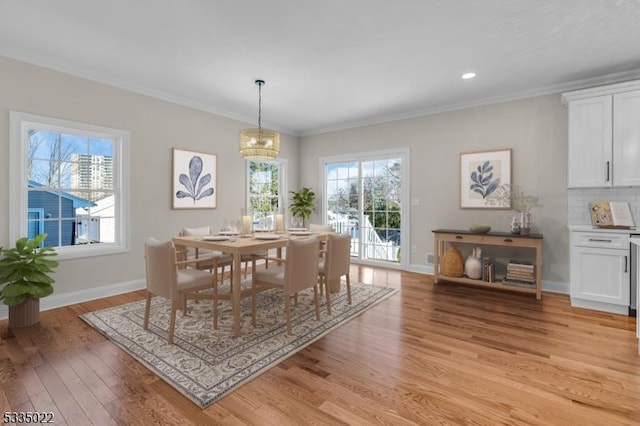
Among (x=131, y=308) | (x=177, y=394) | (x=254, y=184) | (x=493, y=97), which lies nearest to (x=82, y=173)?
(x=131, y=308)

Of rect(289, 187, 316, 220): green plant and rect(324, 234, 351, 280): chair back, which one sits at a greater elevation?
rect(289, 187, 316, 220): green plant

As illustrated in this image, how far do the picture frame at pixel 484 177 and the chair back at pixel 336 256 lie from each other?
233cm

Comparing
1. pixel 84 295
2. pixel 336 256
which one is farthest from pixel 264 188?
pixel 84 295

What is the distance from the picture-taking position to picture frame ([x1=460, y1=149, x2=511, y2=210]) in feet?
14.2

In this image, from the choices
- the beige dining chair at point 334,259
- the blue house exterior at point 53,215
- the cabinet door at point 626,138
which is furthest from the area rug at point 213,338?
the cabinet door at point 626,138

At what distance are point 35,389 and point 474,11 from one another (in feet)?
13.4

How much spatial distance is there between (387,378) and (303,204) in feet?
14.5

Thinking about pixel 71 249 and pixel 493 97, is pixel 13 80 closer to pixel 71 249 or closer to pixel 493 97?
pixel 71 249

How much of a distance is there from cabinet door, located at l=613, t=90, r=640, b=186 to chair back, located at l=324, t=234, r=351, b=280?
122 inches

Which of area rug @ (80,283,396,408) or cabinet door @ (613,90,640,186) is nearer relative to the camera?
area rug @ (80,283,396,408)

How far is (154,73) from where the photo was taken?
3.61 meters

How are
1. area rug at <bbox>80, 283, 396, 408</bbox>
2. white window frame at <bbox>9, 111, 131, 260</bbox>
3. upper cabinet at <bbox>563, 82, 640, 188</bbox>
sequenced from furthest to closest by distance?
upper cabinet at <bbox>563, 82, 640, 188</bbox> → white window frame at <bbox>9, 111, 131, 260</bbox> → area rug at <bbox>80, 283, 396, 408</bbox>

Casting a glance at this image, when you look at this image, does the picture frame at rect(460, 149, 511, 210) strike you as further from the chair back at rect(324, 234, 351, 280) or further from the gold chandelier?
the gold chandelier

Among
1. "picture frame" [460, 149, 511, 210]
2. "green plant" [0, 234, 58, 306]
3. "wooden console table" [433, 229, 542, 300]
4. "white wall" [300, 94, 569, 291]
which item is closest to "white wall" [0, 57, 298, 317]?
"green plant" [0, 234, 58, 306]
